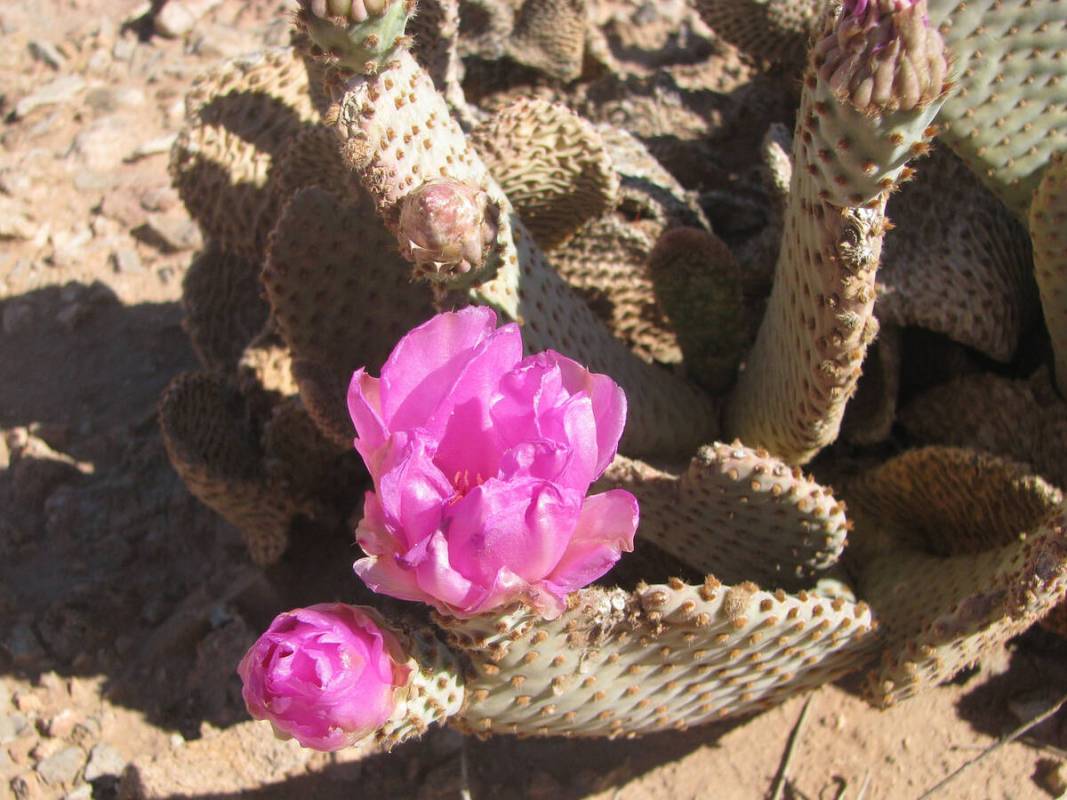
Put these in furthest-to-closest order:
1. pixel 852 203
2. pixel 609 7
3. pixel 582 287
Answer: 1. pixel 609 7
2. pixel 582 287
3. pixel 852 203

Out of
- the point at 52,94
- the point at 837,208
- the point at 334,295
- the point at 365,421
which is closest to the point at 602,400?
the point at 365,421

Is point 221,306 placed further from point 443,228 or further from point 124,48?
point 124,48

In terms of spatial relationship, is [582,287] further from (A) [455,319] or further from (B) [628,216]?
(A) [455,319]

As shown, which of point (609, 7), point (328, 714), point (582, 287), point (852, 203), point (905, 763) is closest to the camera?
point (328, 714)

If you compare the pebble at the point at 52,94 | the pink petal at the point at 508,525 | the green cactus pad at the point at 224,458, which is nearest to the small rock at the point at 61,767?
the green cactus pad at the point at 224,458

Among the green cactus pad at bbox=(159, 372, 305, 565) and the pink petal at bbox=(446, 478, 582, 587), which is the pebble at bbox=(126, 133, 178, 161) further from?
the pink petal at bbox=(446, 478, 582, 587)

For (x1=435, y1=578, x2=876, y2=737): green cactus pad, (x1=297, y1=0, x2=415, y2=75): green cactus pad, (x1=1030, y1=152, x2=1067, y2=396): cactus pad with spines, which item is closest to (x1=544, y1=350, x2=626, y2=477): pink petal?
(x1=435, y1=578, x2=876, y2=737): green cactus pad

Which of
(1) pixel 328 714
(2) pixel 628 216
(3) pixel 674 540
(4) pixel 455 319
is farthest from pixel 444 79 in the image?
(1) pixel 328 714
